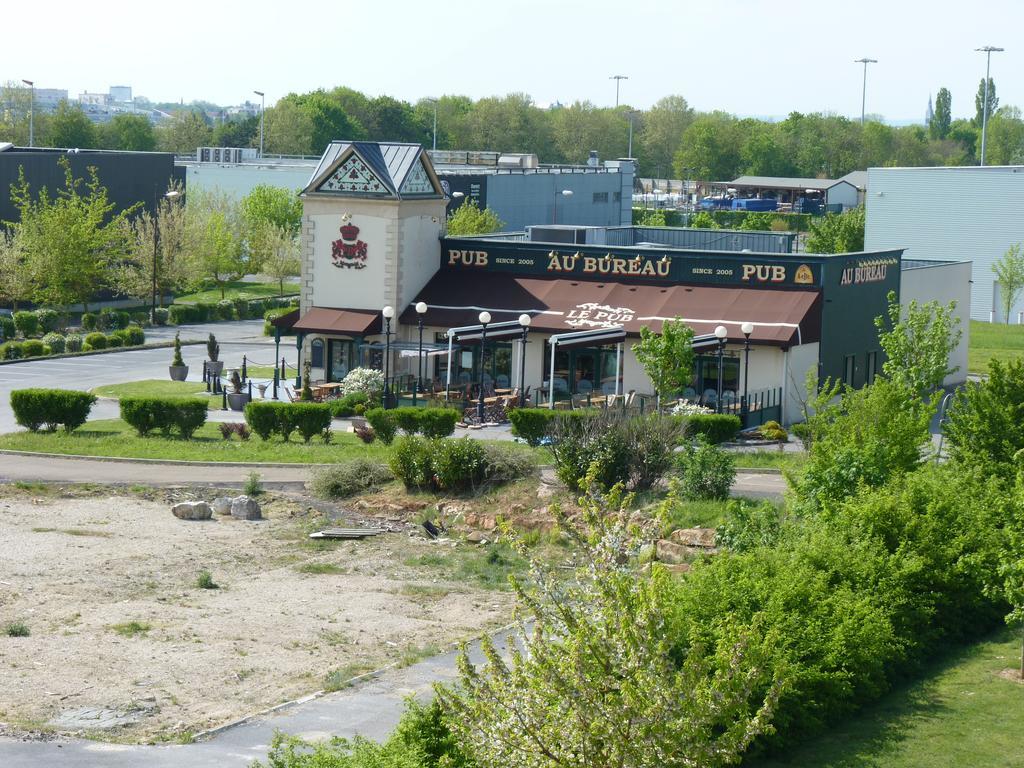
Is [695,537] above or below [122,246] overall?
below

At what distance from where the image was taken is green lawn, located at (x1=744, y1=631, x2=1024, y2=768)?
18.0 m

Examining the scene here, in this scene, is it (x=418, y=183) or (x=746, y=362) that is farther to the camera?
(x=418, y=183)

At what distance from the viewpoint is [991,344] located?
7012 cm

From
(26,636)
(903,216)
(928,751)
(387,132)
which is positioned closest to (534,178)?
(903,216)

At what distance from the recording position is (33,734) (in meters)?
20.0

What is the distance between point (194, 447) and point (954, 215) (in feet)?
202

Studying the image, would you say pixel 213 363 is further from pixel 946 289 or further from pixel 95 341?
pixel 946 289

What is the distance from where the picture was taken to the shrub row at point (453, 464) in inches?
1419

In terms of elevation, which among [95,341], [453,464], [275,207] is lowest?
[453,464]

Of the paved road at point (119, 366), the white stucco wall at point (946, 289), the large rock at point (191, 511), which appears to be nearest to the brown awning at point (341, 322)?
the paved road at point (119, 366)

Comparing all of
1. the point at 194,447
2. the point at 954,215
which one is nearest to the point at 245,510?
the point at 194,447

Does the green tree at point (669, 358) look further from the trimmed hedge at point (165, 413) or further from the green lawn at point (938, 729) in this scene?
the green lawn at point (938, 729)

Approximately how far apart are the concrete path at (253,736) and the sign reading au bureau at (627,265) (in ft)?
99.4

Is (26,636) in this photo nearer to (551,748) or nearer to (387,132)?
(551,748)
